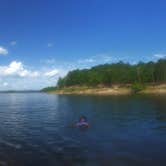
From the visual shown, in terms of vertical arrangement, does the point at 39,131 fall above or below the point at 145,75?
below

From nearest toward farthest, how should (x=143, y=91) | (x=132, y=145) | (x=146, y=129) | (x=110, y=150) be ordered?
(x=110, y=150), (x=132, y=145), (x=146, y=129), (x=143, y=91)

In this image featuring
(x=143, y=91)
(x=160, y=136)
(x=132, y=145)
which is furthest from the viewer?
(x=143, y=91)

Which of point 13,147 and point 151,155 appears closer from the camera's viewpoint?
point 151,155

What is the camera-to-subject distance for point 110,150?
30375mm

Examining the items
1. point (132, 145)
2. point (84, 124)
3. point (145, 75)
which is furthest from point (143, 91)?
point (132, 145)

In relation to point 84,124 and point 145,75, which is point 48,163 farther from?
point 145,75

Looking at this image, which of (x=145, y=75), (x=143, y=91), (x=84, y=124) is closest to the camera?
(x=84, y=124)

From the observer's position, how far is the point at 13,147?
33000 millimetres

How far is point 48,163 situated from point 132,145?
11.6 metres

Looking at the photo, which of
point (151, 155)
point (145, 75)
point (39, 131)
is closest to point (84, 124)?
point (39, 131)

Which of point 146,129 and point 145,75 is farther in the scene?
point 145,75

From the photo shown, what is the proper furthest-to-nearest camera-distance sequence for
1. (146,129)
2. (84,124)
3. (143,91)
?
(143,91), (84,124), (146,129)

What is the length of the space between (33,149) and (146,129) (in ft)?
65.5

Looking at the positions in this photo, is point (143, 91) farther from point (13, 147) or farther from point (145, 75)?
point (13, 147)
